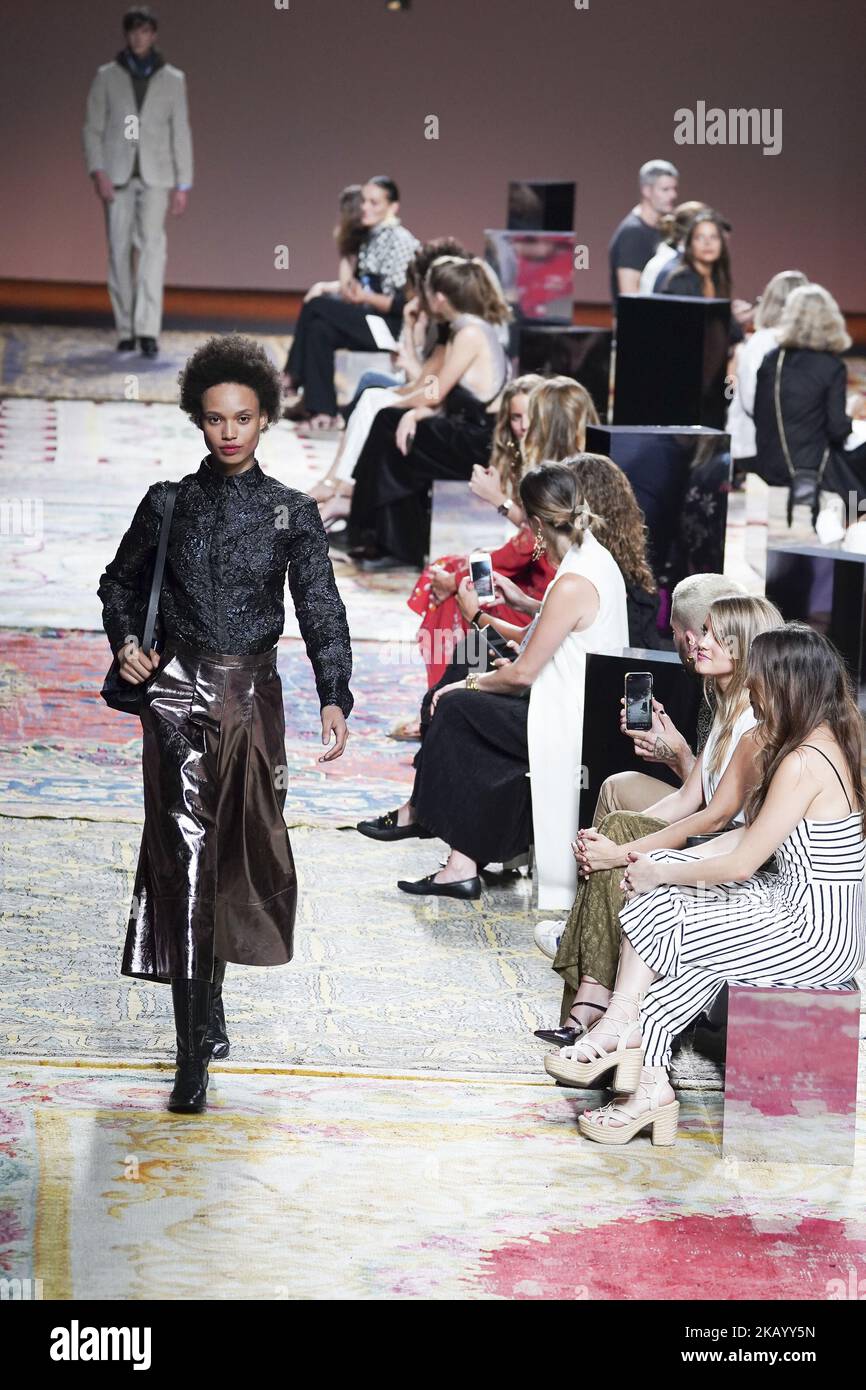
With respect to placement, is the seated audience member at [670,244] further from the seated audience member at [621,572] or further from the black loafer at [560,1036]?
the black loafer at [560,1036]

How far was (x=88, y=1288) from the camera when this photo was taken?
3.03 m

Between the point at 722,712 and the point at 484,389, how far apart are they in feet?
14.3

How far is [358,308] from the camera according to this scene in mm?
10758

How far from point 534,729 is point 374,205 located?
599cm

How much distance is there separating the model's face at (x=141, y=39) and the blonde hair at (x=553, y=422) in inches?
313

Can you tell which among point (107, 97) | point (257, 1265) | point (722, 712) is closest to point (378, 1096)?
point (257, 1265)

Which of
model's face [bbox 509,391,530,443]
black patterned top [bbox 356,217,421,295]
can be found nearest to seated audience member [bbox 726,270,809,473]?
black patterned top [bbox 356,217,421,295]

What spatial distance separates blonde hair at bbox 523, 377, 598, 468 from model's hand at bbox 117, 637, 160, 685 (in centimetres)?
218

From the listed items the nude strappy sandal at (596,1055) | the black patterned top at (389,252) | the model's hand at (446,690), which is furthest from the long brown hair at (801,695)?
the black patterned top at (389,252)

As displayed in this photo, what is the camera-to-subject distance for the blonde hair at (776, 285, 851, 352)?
26.2ft

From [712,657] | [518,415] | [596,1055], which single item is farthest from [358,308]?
[596,1055]

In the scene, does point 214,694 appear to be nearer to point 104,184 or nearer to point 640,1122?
point 640,1122

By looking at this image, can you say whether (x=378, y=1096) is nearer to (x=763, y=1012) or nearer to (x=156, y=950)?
(x=156, y=950)

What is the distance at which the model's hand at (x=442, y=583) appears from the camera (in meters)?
5.50
